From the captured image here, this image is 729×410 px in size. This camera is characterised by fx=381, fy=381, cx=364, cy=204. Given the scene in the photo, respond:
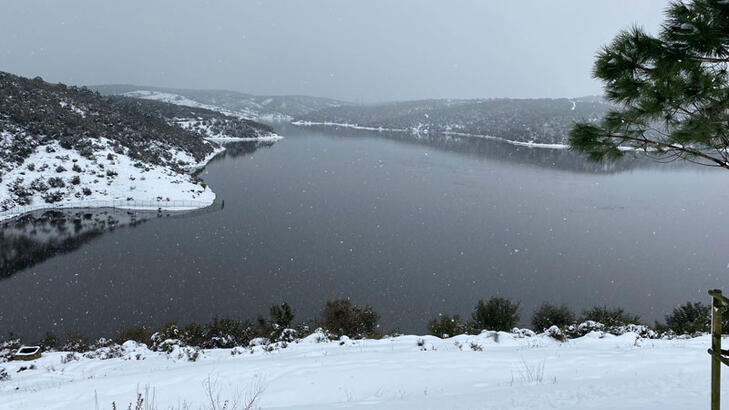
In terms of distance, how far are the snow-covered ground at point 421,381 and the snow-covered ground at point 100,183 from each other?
121 feet

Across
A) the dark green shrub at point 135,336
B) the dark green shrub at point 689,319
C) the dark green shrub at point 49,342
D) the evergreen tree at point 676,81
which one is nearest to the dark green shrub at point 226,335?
the dark green shrub at point 135,336

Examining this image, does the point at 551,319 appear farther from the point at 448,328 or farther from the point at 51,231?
the point at 51,231

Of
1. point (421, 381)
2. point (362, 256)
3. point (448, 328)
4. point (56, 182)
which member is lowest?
point (362, 256)

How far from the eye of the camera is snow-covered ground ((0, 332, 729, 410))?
536 cm

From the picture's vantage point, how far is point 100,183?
150 ft

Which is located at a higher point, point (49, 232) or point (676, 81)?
point (676, 81)

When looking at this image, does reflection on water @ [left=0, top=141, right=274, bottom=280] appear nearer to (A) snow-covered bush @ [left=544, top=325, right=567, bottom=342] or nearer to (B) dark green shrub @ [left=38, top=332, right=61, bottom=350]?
(B) dark green shrub @ [left=38, top=332, right=61, bottom=350]

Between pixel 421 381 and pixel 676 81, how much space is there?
6087 mm

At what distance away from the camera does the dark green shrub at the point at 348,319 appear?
54.4ft

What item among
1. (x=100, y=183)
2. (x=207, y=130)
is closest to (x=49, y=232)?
(x=100, y=183)

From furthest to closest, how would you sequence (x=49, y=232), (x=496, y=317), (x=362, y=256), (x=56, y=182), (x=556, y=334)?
(x=56, y=182), (x=49, y=232), (x=362, y=256), (x=496, y=317), (x=556, y=334)

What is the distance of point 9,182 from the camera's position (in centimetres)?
4075

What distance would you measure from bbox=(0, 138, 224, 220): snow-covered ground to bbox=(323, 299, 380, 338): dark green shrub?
32150 millimetres

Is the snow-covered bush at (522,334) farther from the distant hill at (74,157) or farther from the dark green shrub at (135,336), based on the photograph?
the distant hill at (74,157)
